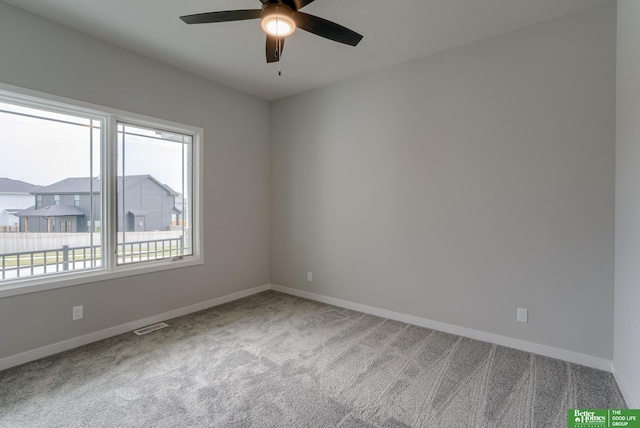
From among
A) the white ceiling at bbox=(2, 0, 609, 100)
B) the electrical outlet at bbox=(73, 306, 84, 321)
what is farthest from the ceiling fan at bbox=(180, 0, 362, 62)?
the electrical outlet at bbox=(73, 306, 84, 321)

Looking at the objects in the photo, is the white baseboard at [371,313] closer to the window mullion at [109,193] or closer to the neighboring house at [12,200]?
the window mullion at [109,193]

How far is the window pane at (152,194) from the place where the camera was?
3.12 metres

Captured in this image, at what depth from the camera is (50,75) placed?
8.36 ft

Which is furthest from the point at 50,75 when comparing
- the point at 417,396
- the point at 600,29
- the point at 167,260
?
the point at 600,29

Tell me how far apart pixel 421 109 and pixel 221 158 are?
2.54m

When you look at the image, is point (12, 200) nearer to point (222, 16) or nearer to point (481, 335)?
point (222, 16)

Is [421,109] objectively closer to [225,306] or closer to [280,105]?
[280,105]

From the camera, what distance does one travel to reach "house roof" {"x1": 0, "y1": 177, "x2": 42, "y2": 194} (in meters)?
2.43

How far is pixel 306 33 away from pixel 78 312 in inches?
131

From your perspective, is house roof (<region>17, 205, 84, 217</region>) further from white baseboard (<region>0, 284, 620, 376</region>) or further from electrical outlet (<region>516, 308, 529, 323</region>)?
electrical outlet (<region>516, 308, 529, 323</region>)

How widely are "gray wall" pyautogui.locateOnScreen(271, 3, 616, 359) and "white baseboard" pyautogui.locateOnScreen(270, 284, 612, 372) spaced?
0.05 metres

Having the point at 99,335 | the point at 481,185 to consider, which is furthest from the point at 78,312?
the point at 481,185

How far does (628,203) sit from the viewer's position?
77.7 inches

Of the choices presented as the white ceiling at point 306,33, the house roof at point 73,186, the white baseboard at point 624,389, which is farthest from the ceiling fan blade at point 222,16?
the white baseboard at point 624,389
